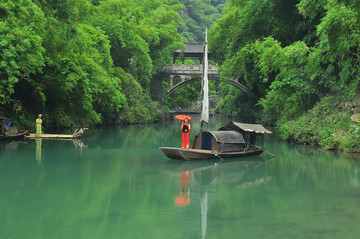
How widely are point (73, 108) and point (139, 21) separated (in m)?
16.3

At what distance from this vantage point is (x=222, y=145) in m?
14.7

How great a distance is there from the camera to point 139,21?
130 feet

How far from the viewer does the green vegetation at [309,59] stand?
15789 millimetres

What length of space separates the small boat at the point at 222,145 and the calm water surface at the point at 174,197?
1.06 ft

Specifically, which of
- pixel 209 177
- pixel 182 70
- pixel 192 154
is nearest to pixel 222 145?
pixel 192 154

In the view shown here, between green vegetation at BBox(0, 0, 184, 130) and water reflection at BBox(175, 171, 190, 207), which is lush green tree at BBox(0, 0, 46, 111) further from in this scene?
water reflection at BBox(175, 171, 190, 207)

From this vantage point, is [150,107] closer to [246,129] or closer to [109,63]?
[109,63]

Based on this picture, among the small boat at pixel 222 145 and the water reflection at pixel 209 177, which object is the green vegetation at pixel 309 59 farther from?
the water reflection at pixel 209 177

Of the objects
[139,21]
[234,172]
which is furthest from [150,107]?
[234,172]

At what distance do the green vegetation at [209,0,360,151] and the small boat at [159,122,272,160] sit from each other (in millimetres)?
3483

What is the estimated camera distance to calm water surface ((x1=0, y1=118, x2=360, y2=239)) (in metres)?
6.61

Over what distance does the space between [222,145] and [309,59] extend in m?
6.40

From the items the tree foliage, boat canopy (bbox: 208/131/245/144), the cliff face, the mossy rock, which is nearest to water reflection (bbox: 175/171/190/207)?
boat canopy (bbox: 208/131/245/144)

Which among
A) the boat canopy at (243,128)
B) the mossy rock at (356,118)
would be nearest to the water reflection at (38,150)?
the boat canopy at (243,128)
